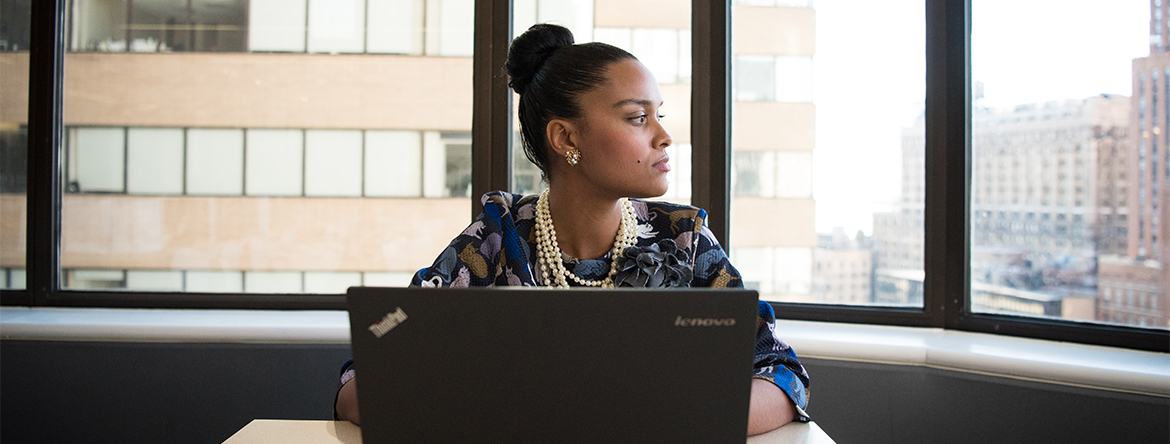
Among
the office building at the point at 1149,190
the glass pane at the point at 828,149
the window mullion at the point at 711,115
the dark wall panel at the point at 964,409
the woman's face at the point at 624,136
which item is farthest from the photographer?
the window mullion at the point at 711,115

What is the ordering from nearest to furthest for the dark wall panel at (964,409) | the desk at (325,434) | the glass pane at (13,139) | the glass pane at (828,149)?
the desk at (325,434), the dark wall panel at (964,409), the glass pane at (828,149), the glass pane at (13,139)

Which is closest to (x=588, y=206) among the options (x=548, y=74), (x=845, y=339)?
(x=548, y=74)

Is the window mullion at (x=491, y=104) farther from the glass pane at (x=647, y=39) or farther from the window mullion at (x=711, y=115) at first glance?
the window mullion at (x=711, y=115)

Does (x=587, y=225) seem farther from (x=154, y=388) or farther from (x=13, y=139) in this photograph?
(x=13, y=139)

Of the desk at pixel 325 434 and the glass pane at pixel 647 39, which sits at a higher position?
the glass pane at pixel 647 39

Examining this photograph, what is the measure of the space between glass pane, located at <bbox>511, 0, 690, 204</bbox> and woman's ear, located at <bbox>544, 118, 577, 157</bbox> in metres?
0.96

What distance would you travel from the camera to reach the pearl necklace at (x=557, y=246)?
1.23 metres

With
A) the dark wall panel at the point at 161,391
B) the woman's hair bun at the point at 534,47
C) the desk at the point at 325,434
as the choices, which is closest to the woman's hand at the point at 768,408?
the desk at the point at 325,434

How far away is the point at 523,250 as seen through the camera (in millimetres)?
1255

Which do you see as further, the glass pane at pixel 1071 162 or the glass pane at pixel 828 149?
the glass pane at pixel 828 149

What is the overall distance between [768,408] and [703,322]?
1.38 feet

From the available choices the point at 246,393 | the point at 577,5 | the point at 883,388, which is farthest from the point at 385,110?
the point at 883,388

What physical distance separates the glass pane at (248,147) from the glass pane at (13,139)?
0.03 metres

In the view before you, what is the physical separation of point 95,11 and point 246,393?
150cm
